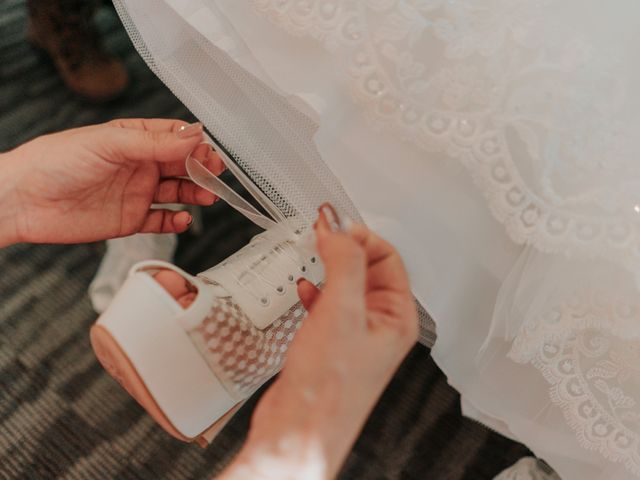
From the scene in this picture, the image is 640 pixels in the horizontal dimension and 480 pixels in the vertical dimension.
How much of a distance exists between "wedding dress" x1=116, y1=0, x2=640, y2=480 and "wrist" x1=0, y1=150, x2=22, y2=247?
188mm

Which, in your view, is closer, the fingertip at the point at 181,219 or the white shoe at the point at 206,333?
the white shoe at the point at 206,333

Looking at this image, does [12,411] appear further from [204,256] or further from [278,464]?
[278,464]

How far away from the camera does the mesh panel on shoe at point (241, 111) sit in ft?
1.64

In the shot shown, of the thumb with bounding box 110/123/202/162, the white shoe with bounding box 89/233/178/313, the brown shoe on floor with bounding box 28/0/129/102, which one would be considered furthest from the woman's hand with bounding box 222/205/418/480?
the brown shoe on floor with bounding box 28/0/129/102

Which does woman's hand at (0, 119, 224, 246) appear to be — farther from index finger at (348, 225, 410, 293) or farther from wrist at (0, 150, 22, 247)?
index finger at (348, 225, 410, 293)

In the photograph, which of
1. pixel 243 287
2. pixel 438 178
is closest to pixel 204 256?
pixel 243 287

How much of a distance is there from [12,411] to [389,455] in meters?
0.49

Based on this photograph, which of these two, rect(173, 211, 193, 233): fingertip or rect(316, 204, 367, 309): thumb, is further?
rect(173, 211, 193, 233): fingertip

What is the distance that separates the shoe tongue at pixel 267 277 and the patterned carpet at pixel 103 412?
0.29 meters

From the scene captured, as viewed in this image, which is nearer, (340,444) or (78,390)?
(340,444)

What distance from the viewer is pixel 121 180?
0.60 meters

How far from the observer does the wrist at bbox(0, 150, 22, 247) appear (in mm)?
577

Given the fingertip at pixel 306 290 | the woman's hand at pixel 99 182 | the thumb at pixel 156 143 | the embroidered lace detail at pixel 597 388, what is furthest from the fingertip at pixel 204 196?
the embroidered lace detail at pixel 597 388

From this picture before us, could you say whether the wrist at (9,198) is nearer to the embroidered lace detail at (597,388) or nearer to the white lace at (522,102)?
the white lace at (522,102)
